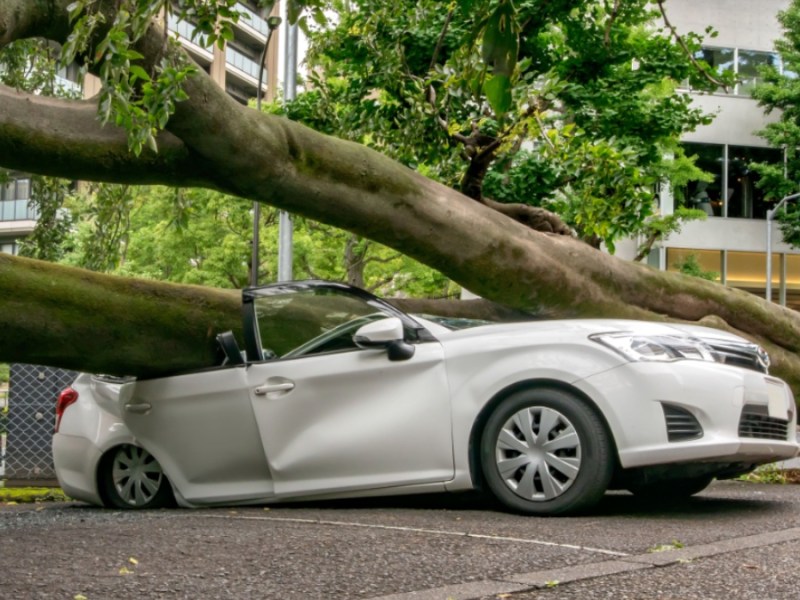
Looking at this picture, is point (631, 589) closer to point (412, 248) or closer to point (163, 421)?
point (163, 421)

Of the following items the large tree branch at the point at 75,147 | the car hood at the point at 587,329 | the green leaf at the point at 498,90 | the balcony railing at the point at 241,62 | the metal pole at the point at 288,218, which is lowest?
the car hood at the point at 587,329

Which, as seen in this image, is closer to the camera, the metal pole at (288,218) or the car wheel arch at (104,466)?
the car wheel arch at (104,466)

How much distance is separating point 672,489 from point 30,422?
592cm

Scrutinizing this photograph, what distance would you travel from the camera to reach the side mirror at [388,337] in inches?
263

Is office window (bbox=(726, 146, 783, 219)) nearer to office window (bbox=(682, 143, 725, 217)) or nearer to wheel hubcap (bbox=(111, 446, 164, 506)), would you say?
office window (bbox=(682, 143, 725, 217))

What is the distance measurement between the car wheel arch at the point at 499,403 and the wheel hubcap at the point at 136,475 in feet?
7.56

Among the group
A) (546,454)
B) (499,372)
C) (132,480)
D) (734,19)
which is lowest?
A: (132,480)

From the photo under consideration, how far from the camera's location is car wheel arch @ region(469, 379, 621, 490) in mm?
6285

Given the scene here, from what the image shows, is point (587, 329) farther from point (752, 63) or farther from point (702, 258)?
point (752, 63)

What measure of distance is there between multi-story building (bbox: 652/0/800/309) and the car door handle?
33.5m

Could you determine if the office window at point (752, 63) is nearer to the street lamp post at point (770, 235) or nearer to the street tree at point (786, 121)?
the street tree at point (786, 121)

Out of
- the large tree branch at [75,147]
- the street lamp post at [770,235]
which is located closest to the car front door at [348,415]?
the large tree branch at [75,147]

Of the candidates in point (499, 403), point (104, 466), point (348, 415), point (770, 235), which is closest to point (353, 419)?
point (348, 415)

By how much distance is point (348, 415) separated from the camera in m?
6.87
